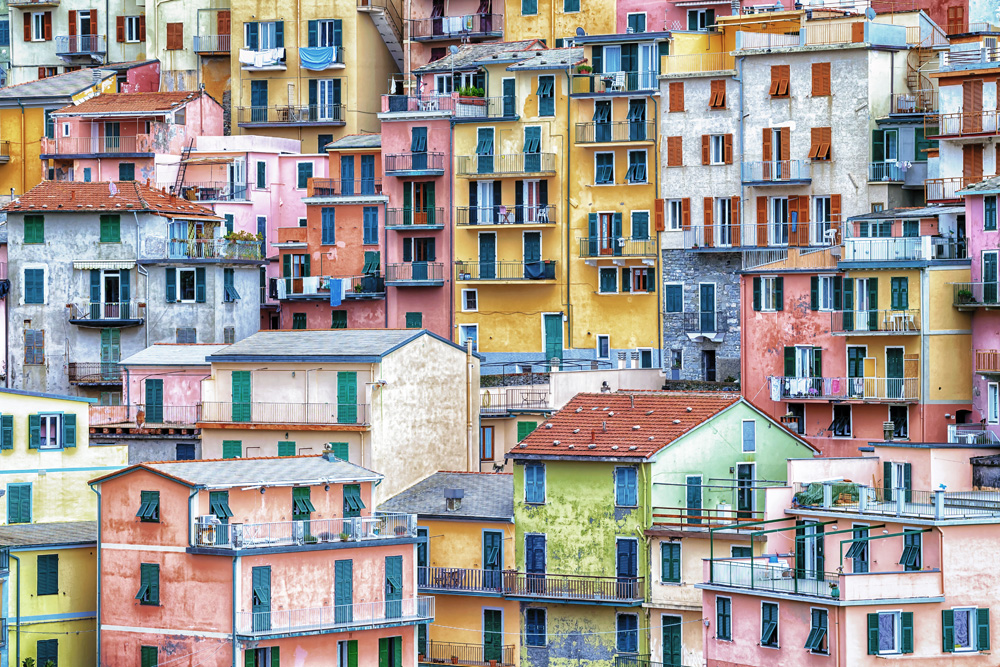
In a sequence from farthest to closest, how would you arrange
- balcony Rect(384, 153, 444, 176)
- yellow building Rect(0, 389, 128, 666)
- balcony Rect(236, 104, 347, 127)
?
balcony Rect(236, 104, 347, 127) < balcony Rect(384, 153, 444, 176) < yellow building Rect(0, 389, 128, 666)

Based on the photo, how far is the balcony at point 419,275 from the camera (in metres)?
107

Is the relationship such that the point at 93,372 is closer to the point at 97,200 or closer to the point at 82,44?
the point at 97,200

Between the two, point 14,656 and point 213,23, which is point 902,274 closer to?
point 14,656

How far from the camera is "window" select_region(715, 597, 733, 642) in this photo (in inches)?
2985

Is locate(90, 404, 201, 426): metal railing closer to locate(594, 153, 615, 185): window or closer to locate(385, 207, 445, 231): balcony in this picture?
locate(385, 207, 445, 231): balcony

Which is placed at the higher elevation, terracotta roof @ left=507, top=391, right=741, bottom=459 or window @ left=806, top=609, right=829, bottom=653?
terracotta roof @ left=507, top=391, right=741, bottom=459

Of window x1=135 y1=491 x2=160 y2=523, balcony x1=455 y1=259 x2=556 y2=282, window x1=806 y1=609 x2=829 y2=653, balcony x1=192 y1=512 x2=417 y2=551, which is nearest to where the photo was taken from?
window x1=806 y1=609 x2=829 y2=653

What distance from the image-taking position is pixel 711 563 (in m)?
76.5

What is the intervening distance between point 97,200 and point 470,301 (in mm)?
16652

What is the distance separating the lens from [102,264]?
334 feet

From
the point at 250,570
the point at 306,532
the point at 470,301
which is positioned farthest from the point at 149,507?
the point at 470,301

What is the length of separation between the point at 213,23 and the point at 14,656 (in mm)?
50372

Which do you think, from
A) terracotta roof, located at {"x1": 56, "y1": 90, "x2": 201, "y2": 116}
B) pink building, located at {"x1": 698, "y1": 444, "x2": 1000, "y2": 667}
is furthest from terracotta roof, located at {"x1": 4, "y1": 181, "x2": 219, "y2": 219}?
pink building, located at {"x1": 698, "y1": 444, "x2": 1000, "y2": 667}

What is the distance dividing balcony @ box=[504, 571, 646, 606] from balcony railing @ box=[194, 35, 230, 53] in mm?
45882
